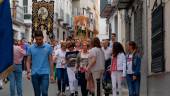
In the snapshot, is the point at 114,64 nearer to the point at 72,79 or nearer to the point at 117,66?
the point at 117,66

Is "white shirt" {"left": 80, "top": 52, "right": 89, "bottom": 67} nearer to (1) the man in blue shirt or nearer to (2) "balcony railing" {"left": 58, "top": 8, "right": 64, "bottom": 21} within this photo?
(1) the man in blue shirt

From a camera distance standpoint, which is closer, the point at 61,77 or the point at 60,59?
the point at 60,59

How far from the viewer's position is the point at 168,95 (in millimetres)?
11070

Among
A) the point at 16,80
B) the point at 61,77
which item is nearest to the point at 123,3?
the point at 61,77

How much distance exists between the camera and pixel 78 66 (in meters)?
16.7

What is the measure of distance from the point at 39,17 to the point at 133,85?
13090 mm

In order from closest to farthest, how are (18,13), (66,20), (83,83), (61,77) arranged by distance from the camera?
(83,83), (61,77), (18,13), (66,20)

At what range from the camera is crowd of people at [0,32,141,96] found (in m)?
12.0

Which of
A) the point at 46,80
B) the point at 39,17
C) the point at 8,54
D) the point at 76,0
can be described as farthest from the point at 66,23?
the point at 8,54

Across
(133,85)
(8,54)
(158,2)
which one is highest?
(158,2)

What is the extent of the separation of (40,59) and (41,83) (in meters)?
0.47

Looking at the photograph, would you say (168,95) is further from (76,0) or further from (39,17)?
(76,0)

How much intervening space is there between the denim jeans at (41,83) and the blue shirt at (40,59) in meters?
0.08

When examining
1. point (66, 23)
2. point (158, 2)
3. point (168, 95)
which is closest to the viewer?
point (168, 95)
